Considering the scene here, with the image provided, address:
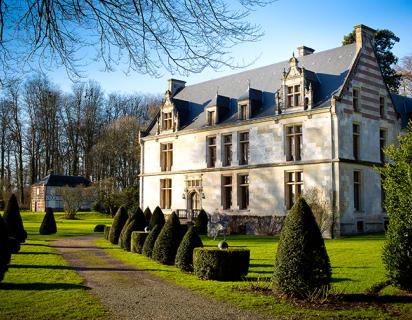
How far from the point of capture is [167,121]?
114 ft

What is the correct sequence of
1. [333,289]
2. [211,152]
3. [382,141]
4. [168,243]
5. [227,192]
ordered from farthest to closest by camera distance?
[211,152] < [227,192] < [382,141] < [168,243] < [333,289]

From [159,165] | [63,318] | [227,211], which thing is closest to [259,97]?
[227,211]

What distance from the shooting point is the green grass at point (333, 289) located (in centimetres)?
801

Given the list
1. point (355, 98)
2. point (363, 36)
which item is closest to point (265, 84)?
point (355, 98)

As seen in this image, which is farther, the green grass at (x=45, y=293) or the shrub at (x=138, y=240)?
the shrub at (x=138, y=240)

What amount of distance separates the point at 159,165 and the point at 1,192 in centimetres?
2436

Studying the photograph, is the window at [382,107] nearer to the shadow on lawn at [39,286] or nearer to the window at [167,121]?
the window at [167,121]

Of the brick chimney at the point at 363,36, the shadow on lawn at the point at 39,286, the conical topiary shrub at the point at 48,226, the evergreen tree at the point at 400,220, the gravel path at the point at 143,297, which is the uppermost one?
the brick chimney at the point at 363,36

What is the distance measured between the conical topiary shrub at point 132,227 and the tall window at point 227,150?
1118 cm

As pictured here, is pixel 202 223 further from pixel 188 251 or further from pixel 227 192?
pixel 188 251

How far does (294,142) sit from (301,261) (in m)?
17.8

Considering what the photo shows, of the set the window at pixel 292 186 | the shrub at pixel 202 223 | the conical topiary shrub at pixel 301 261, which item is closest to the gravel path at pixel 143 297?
the conical topiary shrub at pixel 301 261

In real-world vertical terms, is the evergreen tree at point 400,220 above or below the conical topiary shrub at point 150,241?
above

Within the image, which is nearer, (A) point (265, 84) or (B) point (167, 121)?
(A) point (265, 84)
